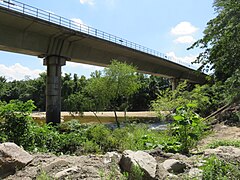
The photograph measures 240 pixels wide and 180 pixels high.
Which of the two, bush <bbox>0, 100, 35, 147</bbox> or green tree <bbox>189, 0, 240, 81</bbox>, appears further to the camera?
green tree <bbox>189, 0, 240, 81</bbox>

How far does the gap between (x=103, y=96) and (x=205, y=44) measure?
39.8 ft

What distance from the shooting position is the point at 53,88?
A: 919 inches

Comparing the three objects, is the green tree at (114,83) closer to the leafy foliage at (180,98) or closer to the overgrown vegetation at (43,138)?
the leafy foliage at (180,98)

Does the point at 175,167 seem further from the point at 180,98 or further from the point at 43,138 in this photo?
the point at 180,98

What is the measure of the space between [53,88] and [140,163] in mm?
20510

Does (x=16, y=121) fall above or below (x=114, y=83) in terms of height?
below

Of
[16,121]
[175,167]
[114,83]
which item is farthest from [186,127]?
[114,83]

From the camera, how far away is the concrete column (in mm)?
23064

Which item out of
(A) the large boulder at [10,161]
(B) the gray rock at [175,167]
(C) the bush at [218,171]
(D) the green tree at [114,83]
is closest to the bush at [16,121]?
(A) the large boulder at [10,161]

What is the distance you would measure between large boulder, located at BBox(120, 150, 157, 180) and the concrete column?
64.9ft

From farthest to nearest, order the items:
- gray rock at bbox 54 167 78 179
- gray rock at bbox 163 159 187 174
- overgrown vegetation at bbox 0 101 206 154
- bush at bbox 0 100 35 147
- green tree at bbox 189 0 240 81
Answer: green tree at bbox 189 0 240 81 → bush at bbox 0 100 35 147 → overgrown vegetation at bbox 0 101 206 154 → gray rock at bbox 163 159 187 174 → gray rock at bbox 54 167 78 179

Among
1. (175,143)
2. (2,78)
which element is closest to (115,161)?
(175,143)

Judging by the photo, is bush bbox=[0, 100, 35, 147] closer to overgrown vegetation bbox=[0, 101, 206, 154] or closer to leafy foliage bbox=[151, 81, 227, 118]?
overgrown vegetation bbox=[0, 101, 206, 154]

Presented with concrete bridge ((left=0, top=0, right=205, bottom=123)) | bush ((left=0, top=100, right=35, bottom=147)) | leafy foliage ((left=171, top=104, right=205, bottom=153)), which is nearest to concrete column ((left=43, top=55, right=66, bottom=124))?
concrete bridge ((left=0, top=0, right=205, bottom=123))
